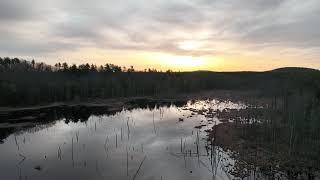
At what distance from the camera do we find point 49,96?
6812 cm

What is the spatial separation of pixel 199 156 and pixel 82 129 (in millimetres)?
16933

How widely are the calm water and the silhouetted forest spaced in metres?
16.8

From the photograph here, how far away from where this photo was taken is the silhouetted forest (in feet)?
193

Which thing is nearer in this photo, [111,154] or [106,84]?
[111,154]

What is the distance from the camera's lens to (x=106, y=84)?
85312 millimetres

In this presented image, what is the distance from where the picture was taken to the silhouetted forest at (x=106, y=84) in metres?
58.9

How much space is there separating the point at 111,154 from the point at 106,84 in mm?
61220

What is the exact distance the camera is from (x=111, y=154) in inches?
993

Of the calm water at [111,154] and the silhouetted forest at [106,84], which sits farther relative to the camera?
the silhouetted forest at [106,84]

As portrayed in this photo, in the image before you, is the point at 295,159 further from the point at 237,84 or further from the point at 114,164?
the point at 237,84

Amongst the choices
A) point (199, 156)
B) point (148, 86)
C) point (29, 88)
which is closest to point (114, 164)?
point (199, 156)

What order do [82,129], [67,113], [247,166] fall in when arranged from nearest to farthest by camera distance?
[247,166], [82,129], [67,113]

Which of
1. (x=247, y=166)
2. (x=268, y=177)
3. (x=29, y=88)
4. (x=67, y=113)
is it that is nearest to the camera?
(x=268, y=177)

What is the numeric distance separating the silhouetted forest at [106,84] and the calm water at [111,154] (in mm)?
16765
